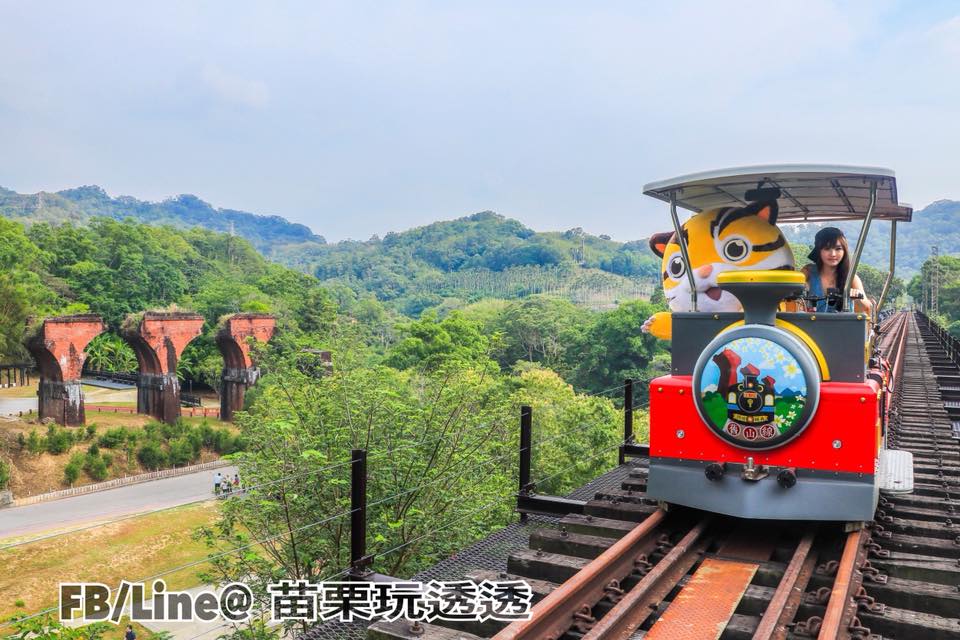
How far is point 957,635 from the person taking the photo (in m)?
3.29

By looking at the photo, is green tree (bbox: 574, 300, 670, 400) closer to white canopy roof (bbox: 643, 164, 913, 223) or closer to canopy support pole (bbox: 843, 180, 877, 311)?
white canopy roof (bbox: 643, 164, 913, 223)

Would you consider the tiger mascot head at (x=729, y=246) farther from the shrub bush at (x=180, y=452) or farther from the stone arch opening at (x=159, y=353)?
the stone arch opening at (x=159, y=353)

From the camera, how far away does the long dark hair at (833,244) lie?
5.80 metres

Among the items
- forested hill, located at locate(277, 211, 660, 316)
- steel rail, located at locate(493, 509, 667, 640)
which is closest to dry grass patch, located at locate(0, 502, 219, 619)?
steel rail, located at locate(493, 509, 667, 640)

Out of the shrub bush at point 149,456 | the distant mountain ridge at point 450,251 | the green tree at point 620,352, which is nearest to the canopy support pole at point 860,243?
the shrub bush at point 149,456

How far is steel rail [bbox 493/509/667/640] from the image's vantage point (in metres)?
3.25

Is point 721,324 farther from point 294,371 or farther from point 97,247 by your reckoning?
point 97,247

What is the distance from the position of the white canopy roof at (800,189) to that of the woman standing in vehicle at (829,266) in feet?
1.24

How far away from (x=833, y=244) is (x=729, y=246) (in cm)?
87

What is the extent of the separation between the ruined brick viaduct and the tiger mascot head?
23.3 meters

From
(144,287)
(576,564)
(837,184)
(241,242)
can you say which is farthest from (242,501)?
(241,242)

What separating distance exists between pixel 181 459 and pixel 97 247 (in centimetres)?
3628

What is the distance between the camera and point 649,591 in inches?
153

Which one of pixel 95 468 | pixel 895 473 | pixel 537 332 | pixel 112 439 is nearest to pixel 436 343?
pixel 537 332
